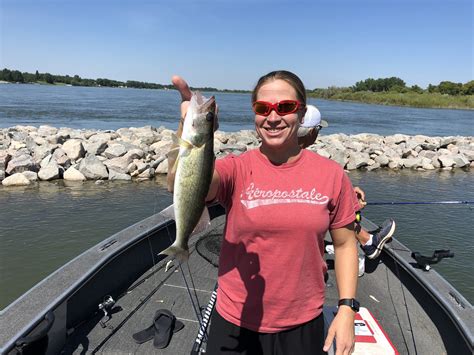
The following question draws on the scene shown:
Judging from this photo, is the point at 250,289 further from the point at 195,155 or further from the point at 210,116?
the point at 210,116

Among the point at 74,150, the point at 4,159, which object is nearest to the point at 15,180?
the point at 4,159

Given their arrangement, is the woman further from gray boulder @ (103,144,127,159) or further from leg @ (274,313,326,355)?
gray boulder @ (103,144,127,159)

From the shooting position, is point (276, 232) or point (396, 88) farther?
point (396, 88)

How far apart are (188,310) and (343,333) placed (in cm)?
263

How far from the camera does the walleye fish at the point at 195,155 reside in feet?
6.17

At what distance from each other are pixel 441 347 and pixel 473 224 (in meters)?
8.16

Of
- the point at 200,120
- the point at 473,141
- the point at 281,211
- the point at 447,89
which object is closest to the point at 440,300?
the point at 281,211

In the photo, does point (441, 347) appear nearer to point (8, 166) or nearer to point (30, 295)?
point (30, 295)

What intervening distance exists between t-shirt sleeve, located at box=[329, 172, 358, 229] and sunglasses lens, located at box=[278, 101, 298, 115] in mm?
475

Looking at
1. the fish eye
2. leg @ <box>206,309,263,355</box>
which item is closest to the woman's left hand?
leg @ <box>206,309,263,355</box>

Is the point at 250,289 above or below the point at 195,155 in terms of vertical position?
below

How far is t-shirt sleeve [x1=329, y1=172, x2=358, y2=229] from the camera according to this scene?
206cm

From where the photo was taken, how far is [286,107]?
6.45ft

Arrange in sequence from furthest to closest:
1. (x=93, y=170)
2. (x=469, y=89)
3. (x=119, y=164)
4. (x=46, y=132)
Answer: (x=469, y=89) → (x=46, y=132) → (x=119, y=164) → (x=93, y=170)
